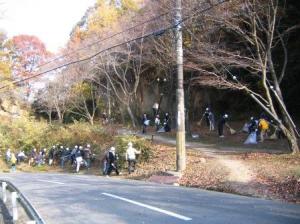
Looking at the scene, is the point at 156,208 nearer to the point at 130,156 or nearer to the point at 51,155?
the point at 130,156

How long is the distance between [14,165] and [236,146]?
873 inches

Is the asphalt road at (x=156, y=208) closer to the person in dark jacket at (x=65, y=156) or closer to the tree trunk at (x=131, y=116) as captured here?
the person in dark jacket at (x=65, y=156)

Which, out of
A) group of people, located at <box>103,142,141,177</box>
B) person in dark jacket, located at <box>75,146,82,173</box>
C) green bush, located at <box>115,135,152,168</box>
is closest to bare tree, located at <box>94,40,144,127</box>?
person in dark jacket, located at <box>75,146,82,173</box>

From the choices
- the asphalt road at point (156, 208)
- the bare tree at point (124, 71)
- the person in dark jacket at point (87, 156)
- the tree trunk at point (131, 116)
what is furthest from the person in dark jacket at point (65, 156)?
the asphalt road at point (156, 208)

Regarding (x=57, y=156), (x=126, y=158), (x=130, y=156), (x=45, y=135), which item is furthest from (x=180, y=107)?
A: (x=45, y=135)

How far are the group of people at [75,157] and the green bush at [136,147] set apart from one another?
0.43 meters

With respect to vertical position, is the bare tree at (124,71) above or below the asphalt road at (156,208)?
above

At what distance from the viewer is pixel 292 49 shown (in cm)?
3291

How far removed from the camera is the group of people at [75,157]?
28978 mm

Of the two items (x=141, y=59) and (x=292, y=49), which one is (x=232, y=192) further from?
(x=141, y=59)

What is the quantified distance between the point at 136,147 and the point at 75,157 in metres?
7.76

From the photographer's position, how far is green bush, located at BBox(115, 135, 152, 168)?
30.4 m

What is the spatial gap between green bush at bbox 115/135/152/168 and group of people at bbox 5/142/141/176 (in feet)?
1.42

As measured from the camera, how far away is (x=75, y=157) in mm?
37250
